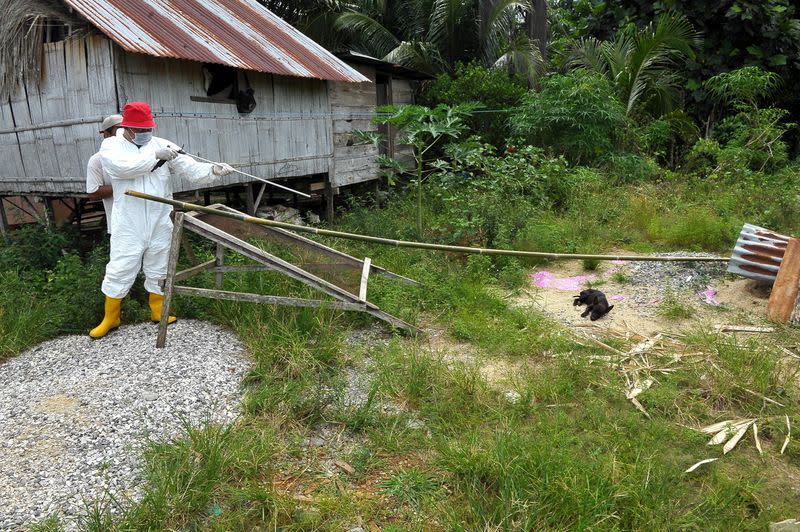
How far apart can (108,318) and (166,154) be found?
138 cm

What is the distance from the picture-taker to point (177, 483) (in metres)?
2.86

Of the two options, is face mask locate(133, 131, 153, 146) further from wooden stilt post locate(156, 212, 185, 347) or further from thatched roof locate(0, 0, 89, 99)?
thatched roof locate(0, 0, 89, 99)

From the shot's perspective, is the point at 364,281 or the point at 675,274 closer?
the point at 364,281

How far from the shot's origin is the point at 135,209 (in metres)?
4.70

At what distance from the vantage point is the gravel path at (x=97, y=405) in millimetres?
2980


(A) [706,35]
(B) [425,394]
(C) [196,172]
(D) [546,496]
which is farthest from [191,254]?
(A) [706,35]

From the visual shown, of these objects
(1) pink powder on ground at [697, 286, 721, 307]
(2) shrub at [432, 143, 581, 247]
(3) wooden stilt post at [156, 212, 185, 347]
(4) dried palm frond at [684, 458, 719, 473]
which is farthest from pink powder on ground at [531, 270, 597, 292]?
(3) wooden stilt post at [156, 212, 185, 347]

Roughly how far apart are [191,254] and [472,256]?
2.93 metres

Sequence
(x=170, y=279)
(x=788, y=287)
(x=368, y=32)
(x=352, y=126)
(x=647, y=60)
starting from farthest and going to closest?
(x=368, y=32) → (x=647, y=60) → (x=352, y=126) → (x=788, y=287) → (x=170, y=279)

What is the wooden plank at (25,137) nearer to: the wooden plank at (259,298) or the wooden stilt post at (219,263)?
the wooden stilt post at (219,263)

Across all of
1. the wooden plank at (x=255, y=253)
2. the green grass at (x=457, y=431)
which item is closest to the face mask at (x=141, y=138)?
the wooden plank at (x=255, y=253)

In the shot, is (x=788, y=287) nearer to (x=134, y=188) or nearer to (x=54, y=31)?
(x=134, y=188)

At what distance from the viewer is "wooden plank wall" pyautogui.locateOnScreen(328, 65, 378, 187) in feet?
32.1

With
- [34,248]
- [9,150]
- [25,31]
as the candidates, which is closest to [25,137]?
[9,150]
